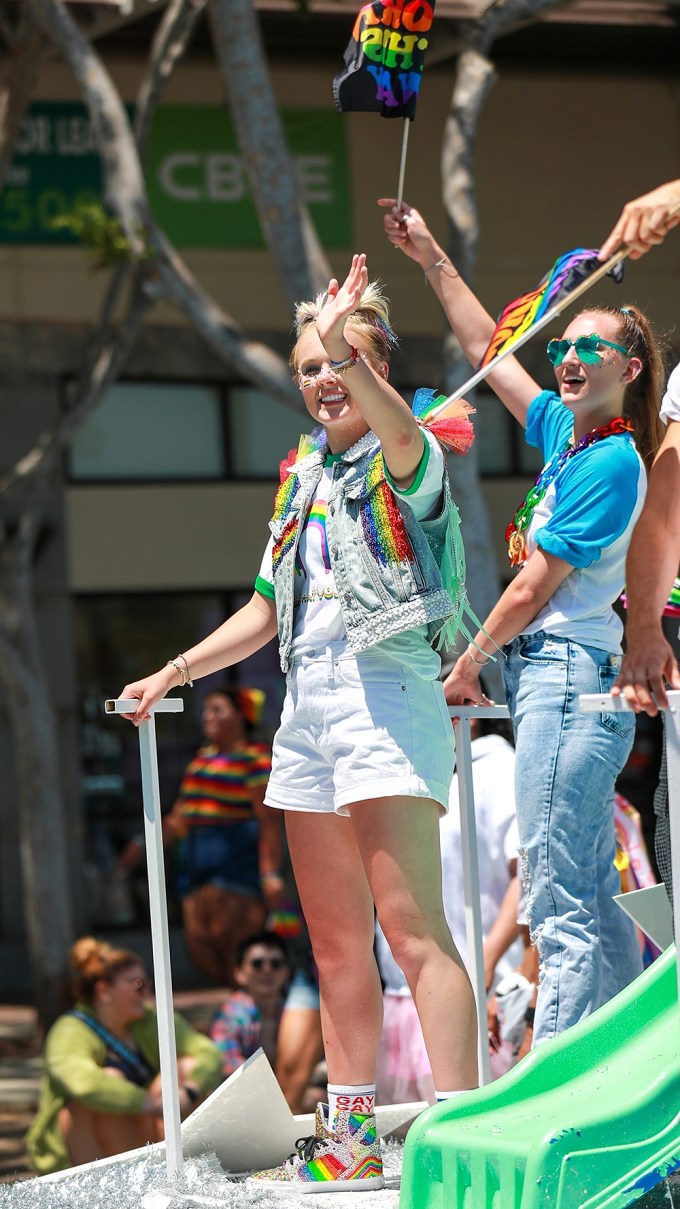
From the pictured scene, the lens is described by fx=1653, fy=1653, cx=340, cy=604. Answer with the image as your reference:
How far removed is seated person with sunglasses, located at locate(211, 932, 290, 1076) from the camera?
7.06 meters

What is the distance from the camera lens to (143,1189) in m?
3.54

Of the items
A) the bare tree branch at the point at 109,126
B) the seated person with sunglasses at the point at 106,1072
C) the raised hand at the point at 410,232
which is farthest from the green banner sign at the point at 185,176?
the raised hand at the point at 410,232

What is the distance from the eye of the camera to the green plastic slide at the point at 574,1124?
2668 mm

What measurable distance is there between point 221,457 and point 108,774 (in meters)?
2.84

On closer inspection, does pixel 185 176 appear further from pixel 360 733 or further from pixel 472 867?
pixel 360 733

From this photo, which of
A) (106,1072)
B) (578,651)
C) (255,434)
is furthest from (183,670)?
(255,434)

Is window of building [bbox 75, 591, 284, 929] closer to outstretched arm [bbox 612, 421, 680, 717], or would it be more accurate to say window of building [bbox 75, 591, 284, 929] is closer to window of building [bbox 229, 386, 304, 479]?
window of building [bbox 229, 386, 304, 479]

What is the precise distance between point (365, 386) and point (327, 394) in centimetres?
33

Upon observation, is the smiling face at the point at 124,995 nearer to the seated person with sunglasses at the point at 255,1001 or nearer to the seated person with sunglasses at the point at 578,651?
the seated person with sunglasses at the point at 255,1001

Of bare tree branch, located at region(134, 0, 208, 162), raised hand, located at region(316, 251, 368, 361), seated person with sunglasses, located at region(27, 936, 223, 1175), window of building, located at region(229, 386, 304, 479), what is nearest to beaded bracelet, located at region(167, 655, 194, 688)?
raised hand, located at region(316, 251, 368, 361)

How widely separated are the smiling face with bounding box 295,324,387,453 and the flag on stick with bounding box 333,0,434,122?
2.14 feet

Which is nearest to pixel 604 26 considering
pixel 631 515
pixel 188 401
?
pixel 188 401

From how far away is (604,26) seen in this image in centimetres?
1322

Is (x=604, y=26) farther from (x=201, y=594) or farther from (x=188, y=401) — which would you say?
(x=201, y=594)
